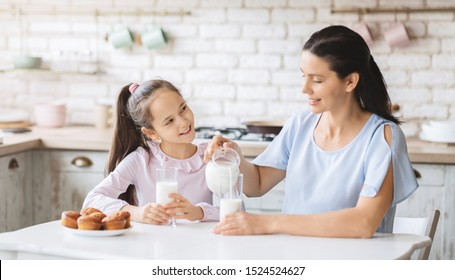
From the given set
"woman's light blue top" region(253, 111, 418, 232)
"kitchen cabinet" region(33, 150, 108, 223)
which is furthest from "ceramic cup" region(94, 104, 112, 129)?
"woman's light blue top" region(253, 111, 418, 232)

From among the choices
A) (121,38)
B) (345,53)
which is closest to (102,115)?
(121,38)

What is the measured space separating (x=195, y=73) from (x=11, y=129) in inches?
42.9

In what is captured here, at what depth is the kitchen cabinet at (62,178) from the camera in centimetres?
418

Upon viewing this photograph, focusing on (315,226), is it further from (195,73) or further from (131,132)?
(195,73)

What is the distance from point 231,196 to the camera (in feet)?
7.97

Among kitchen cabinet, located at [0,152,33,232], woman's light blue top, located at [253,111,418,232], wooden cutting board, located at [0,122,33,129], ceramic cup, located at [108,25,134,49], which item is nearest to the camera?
woman's light blue top, located at [253,111,418,232]

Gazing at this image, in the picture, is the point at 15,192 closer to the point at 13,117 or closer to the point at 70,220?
the point at 13,117

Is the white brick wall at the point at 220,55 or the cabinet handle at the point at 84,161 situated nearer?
the cabinet handle at the point at 84,161

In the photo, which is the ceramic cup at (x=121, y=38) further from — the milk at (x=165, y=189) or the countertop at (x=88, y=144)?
the milk at (x=165, y=189)

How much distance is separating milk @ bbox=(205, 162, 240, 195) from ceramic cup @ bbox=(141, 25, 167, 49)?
7.36 feet

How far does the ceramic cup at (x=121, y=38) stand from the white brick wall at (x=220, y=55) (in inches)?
2.6

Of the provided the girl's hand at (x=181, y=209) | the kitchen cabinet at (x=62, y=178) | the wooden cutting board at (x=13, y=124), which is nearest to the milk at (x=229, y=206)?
the girl's hand at (x=181, y=209)

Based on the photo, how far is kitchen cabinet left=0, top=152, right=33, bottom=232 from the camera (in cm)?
403

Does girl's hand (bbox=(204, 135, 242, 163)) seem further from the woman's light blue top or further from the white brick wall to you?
the white brick wall
